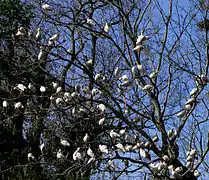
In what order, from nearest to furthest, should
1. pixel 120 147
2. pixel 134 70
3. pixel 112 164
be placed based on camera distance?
pixel 120 147 < pixel 134 70 < pixel 112 164

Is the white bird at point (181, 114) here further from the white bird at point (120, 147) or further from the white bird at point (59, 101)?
the white bird at point (59, 101)

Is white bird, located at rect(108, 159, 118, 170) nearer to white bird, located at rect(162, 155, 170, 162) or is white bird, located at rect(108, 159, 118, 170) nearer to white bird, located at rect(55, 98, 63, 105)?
white bird, located at rect(162, 155, 170, 162)

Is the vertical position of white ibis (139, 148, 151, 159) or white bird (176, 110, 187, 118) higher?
white bird (176, 110, 187, 118)

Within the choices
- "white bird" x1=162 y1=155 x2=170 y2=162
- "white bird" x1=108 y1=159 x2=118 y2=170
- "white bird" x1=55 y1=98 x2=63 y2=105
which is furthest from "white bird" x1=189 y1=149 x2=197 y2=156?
"white bird" x1=55 y1=98 x2=63 y2=105

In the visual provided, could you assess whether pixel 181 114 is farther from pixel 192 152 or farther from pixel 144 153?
pixel 144 153

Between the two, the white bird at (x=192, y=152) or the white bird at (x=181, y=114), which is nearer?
the white bird at (x=192, y=152)

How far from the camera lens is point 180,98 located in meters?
5.48

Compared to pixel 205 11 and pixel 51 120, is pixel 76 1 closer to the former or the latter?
pixel 51 120

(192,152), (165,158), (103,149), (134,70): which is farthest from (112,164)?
(134,70)

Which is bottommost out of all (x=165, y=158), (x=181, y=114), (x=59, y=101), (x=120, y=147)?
(x=165, y=158)

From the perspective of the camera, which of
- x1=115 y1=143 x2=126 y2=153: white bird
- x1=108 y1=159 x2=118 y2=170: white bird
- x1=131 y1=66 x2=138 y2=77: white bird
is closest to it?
x1=115 y1=143 x2=126 y2=153: white bird

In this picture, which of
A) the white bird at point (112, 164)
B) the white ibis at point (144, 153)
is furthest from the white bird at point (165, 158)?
the white bird at point (112, 164)

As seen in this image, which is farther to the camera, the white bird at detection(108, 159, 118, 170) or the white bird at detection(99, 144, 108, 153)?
the white bird at detection(108, 159, 118, 170)

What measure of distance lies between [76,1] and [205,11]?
1.96 meters
